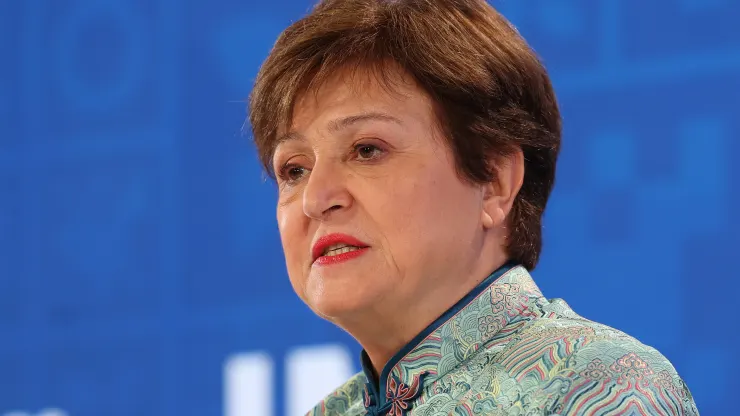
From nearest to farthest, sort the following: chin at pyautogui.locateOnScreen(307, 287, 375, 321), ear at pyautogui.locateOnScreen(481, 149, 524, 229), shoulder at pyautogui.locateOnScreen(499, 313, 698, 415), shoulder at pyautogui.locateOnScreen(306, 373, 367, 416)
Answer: shoulder at pyautogui.locateOnScreen(499, 313, 698, 415) < chin at pyautogui.locateOnScreen(307, 287, 375, 321) < ear at pyautogui.locateOnScreen(481, 149, 524, 229) < shoulder at pyautogui.locateOnScreen(306, 373, 367, 416)

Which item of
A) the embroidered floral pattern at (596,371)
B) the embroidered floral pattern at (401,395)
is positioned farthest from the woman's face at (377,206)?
the embroidered floral pattern at (596,371)

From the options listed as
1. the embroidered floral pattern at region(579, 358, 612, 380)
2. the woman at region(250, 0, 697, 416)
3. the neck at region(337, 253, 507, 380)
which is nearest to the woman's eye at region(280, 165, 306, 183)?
the woman at region(250, 0, 697, 416)

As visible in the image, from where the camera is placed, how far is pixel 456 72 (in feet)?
4.99

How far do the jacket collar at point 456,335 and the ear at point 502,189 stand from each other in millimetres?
89

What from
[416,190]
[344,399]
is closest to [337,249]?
[416,190]

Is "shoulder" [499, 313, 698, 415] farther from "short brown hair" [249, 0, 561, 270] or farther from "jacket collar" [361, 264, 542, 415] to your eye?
"short brown hair" [249, 0, 561, 270]

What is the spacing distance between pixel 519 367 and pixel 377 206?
0.30m

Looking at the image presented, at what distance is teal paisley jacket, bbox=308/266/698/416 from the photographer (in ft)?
4.04

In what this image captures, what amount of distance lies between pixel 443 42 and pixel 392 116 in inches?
5.5

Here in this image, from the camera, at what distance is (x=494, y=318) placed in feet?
4.90

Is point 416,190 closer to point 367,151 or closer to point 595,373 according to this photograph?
point 367,151

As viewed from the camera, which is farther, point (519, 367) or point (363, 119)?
point (363, 119)

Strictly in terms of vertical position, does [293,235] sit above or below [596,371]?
above

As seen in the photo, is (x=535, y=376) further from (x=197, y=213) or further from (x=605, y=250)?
(x=197, y=213)
